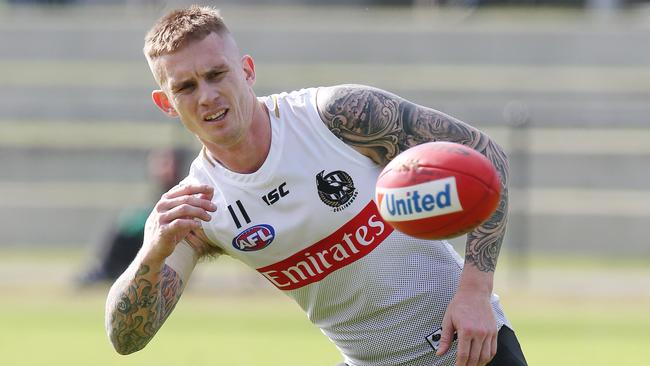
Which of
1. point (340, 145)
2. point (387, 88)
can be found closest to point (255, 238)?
point (340, 145)

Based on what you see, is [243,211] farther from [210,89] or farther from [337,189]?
[210,89]

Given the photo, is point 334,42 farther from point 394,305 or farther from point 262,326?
point 394,305

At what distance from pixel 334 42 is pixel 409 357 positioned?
63.0 feet

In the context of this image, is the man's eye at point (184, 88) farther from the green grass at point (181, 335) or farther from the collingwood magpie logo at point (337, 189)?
the green grass at point (181, 335)

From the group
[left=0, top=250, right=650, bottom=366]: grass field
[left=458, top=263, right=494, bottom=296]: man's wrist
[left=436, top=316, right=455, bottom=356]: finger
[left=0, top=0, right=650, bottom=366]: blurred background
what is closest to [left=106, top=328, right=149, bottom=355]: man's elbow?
[left=436, top=316, right=455, bottom=356]: finger

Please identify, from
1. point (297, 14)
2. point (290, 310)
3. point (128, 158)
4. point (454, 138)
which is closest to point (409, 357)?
point (454, 138)

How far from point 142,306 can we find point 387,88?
57.8 feet

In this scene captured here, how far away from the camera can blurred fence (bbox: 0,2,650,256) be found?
21.2 m

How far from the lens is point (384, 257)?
5352 mm

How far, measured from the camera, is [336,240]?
17.5 feet

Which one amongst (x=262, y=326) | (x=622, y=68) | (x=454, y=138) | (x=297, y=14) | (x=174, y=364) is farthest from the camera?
(x=297, y=14)

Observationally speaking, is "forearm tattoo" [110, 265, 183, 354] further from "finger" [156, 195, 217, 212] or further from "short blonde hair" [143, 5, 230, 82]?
"short blonde hair" [143, 5, 230, 82]

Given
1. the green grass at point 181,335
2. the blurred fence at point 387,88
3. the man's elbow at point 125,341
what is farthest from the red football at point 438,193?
the blurred fence at point 387,88

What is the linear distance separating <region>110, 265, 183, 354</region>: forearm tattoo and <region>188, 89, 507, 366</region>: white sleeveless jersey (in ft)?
0.91
